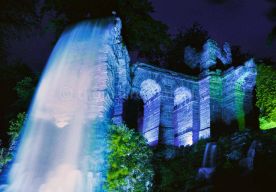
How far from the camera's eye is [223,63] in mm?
24266

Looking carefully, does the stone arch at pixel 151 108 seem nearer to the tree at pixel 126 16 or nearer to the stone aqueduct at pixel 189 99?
the stone aqueduct at pixel 189 99

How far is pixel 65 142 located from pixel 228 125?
1278cm

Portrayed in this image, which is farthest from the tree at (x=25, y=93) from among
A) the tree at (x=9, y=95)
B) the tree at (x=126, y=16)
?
the tree at (x=126, y=16)

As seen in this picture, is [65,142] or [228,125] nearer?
[65,142]

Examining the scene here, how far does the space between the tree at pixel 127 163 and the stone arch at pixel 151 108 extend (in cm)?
805

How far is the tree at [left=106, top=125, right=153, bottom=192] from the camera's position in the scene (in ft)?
37.0

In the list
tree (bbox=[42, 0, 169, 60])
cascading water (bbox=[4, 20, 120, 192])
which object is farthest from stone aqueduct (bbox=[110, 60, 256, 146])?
cascading water (bbox=[4, 20, 120, 192])

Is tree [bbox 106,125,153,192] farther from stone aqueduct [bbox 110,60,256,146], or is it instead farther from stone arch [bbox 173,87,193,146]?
stone arch [bbox 173,87,193,146]

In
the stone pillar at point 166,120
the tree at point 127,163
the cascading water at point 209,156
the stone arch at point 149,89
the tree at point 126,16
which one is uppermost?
the tree at point 126,16

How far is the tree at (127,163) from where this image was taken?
11281mm

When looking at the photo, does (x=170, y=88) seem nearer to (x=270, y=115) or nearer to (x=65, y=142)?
(x=270, y=115)

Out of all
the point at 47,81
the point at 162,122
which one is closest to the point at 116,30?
the point at 47,81

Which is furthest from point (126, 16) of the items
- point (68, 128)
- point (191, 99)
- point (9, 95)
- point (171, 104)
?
point (9, 95)

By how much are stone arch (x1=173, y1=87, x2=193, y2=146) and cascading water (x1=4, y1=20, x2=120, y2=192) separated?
10.4m
